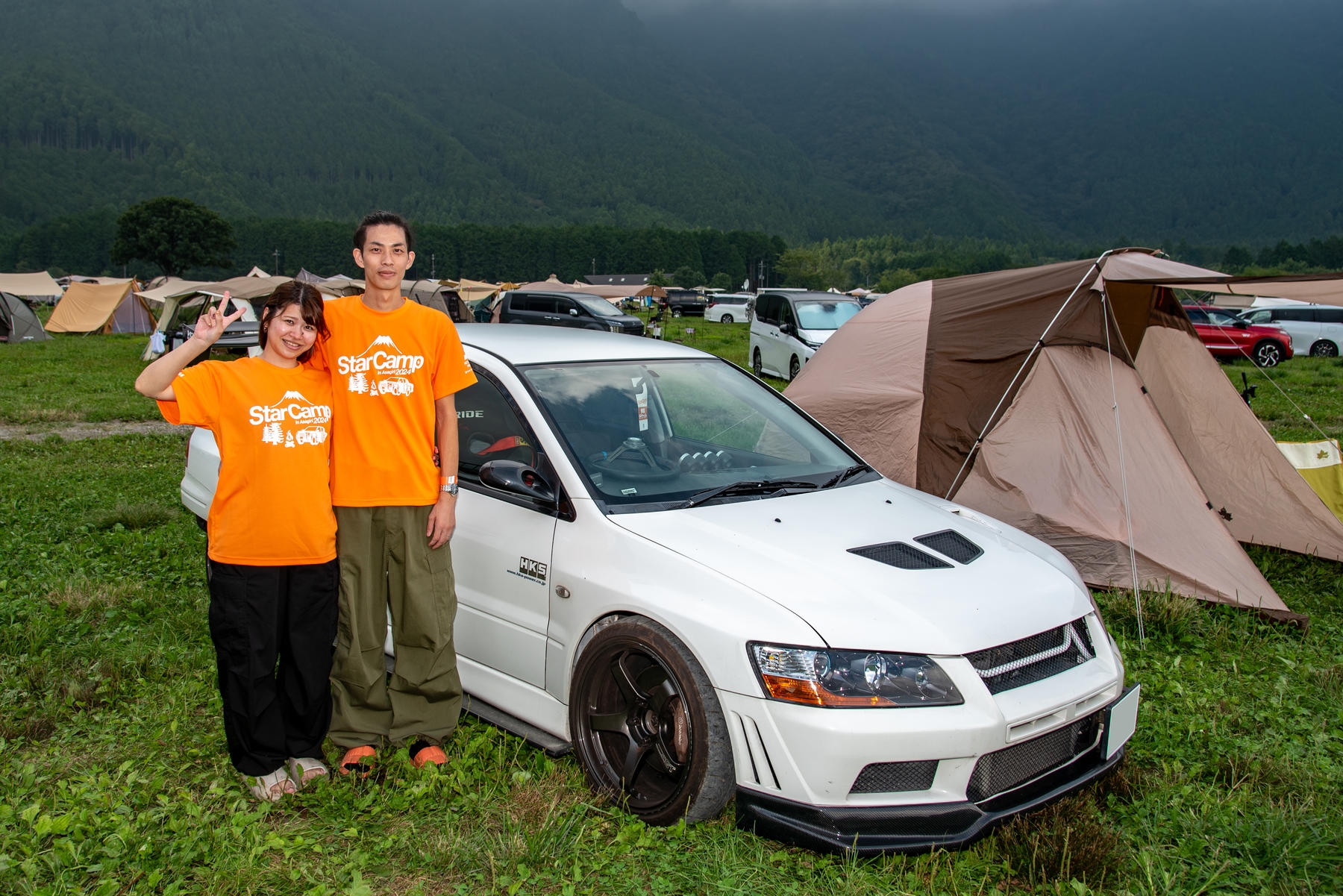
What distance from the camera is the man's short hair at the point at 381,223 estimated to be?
3.14 m

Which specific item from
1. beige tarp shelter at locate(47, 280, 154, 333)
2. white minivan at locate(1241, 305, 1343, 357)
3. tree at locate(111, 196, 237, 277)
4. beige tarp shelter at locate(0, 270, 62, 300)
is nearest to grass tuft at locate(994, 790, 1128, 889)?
white minivan at locate(1241, 305, 1343, 357)

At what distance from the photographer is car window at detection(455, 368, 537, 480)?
3.69 meters

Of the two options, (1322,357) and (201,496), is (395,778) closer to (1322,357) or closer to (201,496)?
(201,496)

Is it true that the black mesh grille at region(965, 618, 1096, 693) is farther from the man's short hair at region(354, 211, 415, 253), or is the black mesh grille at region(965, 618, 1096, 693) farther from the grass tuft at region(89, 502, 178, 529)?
the grass tuft at region(89, 502, 178, 529)

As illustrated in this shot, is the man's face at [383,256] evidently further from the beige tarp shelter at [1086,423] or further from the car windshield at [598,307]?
the car windshield at [598,307]

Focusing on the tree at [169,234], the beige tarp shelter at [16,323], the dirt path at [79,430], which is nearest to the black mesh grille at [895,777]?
the dirt path at [79,430]

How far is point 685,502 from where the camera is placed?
10.9 ft

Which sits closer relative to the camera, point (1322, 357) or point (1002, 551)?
point (1002, 551)

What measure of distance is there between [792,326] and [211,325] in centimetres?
1410

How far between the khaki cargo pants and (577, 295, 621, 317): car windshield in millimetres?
22889

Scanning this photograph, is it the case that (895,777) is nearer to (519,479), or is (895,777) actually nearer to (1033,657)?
(1033,657)

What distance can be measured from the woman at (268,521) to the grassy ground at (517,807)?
0.33 meters

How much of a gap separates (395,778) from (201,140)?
22732 cm

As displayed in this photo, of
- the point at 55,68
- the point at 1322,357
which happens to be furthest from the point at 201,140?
the point at 1322,357
